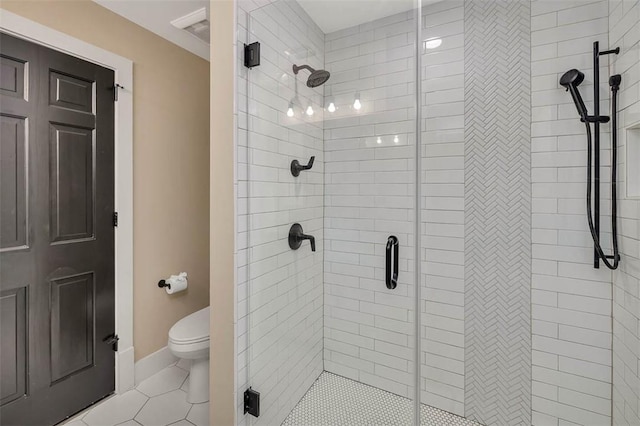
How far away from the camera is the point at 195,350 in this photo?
1.77m

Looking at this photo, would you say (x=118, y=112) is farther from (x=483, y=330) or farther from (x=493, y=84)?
(x=483, y=330)

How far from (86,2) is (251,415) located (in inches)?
96.8

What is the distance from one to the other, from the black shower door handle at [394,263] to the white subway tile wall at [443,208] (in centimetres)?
47

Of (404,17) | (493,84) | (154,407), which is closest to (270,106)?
(404,17)

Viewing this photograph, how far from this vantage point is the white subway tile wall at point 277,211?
1377 mm

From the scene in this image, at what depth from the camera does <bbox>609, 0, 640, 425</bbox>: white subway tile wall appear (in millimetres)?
1223

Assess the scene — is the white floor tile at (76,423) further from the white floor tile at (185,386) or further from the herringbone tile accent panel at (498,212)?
the herringbone tile accent panel at (498,212)

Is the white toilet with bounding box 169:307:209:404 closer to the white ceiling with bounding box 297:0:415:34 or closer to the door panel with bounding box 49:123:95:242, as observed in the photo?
the door panel with bounding box 49:123:95:242

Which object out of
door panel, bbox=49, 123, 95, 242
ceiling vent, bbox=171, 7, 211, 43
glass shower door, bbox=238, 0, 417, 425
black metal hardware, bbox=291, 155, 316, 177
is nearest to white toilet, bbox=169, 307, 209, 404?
glass shower door, bbox=238, 0, 417, 425

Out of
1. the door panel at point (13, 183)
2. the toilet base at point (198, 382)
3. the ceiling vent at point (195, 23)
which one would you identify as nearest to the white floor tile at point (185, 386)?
the toilet base at point (198, 382)

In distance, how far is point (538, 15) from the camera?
1.51 m

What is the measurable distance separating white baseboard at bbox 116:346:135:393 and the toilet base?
455 mm

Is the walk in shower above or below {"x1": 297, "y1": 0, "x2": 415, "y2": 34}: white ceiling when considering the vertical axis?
below

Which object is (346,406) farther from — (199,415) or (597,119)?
(597,119)
